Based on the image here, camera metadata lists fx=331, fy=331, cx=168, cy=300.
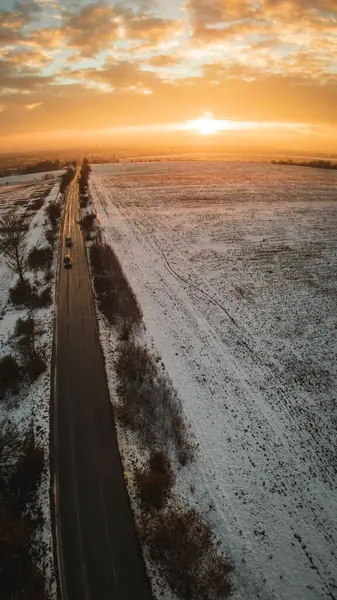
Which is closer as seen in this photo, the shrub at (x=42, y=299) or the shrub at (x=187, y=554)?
the shrub at (x=187, y=554)

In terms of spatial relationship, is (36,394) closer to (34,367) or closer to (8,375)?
(34,367)

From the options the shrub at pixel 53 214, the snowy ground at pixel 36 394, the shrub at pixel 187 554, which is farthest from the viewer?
the shrub at pixel 53 214

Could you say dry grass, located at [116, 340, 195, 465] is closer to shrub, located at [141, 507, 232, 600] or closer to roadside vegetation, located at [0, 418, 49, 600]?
shrub, located at [141, 507, 232, 600]

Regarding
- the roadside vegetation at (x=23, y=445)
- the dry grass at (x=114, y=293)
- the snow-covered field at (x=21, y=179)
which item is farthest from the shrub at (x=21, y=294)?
the snow-covered field at (x=21, y=179)

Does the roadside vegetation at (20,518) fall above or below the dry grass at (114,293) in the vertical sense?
below

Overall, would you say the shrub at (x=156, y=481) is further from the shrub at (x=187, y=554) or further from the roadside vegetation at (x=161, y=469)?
the shrub at (x=187, y=554)
